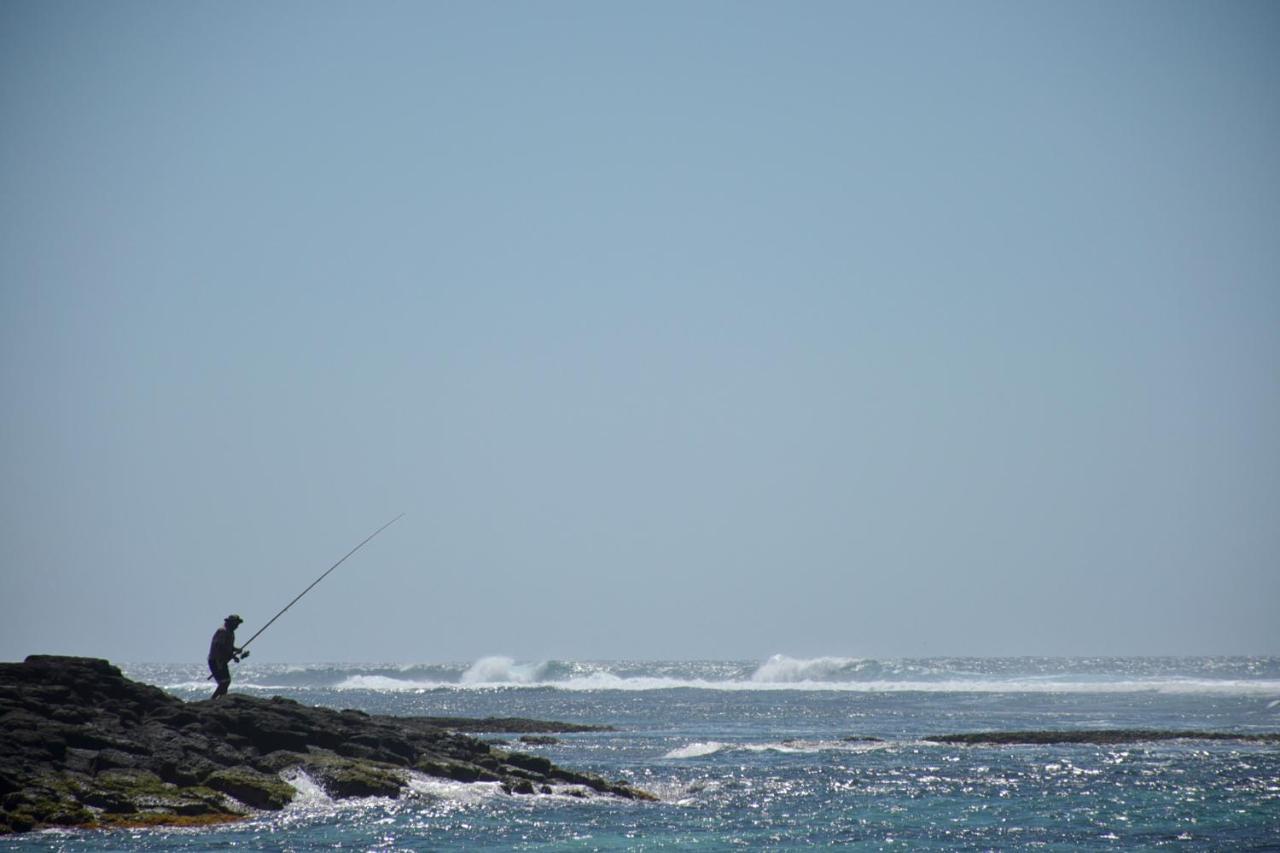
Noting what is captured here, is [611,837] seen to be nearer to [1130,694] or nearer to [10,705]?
[10,705]

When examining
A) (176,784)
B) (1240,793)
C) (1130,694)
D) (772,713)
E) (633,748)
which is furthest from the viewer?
(1130,694)

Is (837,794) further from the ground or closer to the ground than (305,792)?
closer to the ground

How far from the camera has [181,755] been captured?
21906 mm

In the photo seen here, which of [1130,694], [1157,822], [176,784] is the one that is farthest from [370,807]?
[1130,694]

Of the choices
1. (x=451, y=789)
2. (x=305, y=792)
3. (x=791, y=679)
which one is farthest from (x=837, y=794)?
(x=791, y=679)

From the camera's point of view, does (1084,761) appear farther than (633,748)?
No

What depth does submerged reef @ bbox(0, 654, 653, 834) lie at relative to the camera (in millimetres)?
19531

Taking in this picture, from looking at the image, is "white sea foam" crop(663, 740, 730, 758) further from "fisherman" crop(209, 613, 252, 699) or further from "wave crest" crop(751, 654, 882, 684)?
"wave crest" crop(751, 654, 882, 684)

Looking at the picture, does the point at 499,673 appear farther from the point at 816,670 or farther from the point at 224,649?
the point at 224,649

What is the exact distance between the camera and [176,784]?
2102 centimetres

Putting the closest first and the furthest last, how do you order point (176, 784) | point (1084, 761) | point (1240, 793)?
point (176, 784)
point (1240, 793)
point (1084, 761)

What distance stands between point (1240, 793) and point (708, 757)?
11978 mm

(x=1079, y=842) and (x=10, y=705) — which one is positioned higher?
(x=10, y=705)

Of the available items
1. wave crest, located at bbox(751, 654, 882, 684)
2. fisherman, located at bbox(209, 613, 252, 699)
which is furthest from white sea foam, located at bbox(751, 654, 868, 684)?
fisherman, located at bbox(209, 613, 252, 699)
